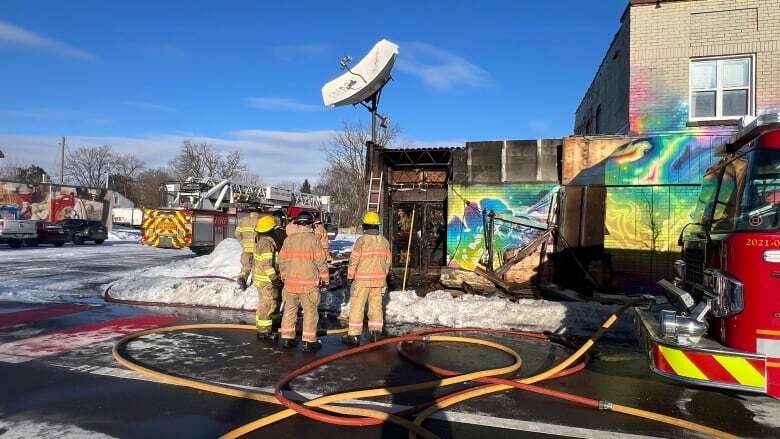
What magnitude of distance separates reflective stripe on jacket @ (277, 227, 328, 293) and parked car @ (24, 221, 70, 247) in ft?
80.4

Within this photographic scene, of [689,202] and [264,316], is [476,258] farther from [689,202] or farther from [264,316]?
[264,316]

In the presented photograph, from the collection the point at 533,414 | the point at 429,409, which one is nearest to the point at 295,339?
the point at 429,409

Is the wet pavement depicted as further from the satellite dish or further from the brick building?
the satellite dish

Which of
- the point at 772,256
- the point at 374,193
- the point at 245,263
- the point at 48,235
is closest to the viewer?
the point at 772,256

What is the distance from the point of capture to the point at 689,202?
11.2 m

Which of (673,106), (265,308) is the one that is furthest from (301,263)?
(673,106)

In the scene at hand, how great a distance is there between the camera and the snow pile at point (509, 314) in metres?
8.45

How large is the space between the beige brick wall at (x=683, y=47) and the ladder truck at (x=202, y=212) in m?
10.2

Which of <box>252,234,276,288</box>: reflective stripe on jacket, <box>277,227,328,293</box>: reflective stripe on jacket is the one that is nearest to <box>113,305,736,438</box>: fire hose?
<box>277,227,328,293</box>: reflective stripe on jacket

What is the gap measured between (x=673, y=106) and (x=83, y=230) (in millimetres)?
29143

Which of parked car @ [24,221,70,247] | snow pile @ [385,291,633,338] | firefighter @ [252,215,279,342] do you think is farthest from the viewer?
parked car @ [24,221,70,247]

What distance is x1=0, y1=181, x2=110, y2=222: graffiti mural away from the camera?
34094mm

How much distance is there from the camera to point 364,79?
13281 mm

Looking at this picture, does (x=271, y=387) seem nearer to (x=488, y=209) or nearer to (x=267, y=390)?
(x=267, y=390)
